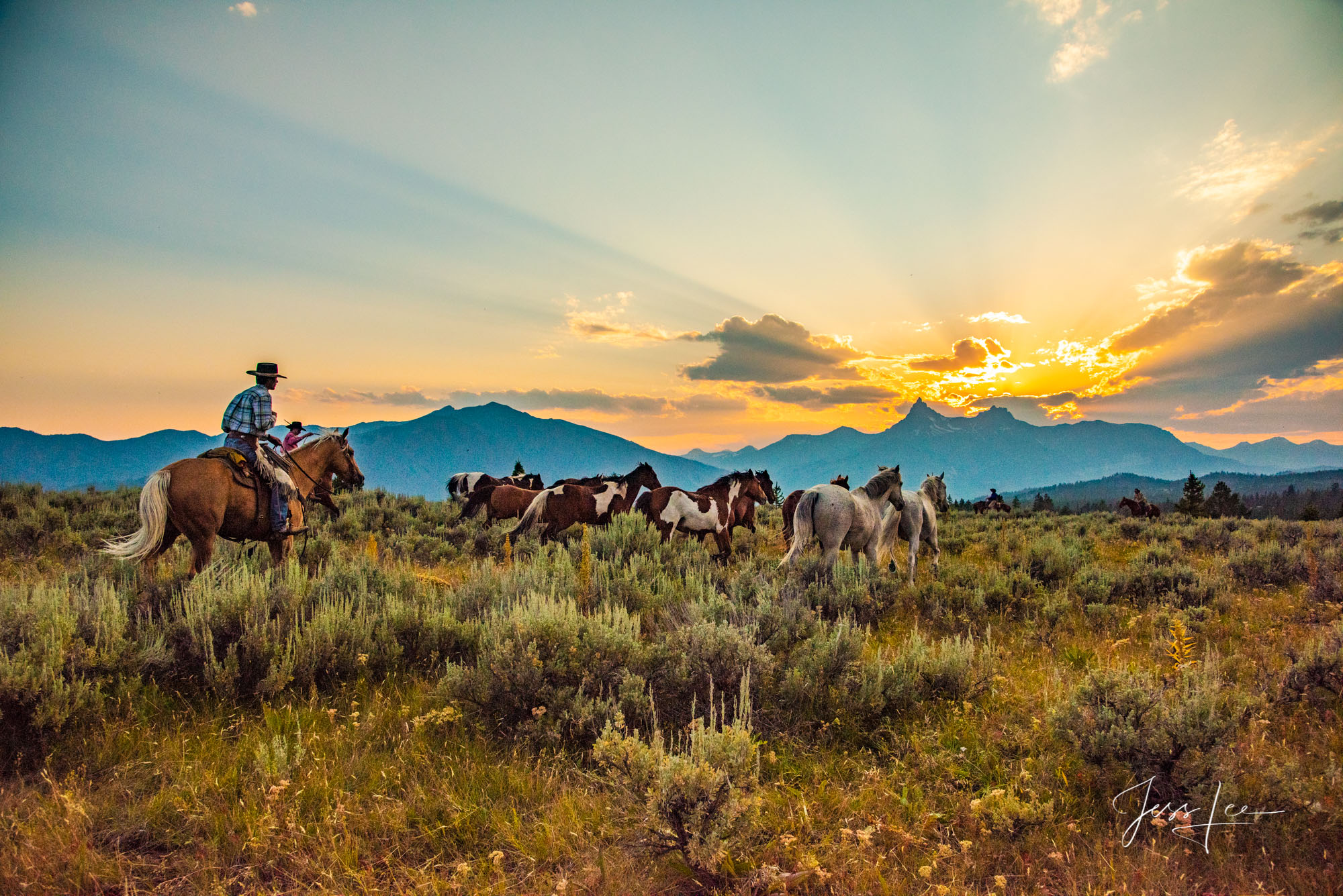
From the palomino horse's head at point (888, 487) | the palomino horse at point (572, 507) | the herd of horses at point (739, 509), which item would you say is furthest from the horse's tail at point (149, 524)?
the palomino horse's head at point (888, 487)

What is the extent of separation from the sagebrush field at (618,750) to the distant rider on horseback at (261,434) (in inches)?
67.4

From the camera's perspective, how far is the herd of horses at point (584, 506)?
7184mm

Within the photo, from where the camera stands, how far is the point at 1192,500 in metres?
40.7

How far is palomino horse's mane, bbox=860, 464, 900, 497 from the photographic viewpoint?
9.94 m

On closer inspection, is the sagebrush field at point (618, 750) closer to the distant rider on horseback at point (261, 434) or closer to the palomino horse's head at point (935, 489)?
the distant rider on horseback at point (261, 434)

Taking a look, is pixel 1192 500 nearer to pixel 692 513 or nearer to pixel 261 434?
pixel 692 513

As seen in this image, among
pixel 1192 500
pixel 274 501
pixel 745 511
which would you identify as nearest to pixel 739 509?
pixel 745 511

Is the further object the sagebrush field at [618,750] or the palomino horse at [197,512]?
the palomino horse at [197,512]

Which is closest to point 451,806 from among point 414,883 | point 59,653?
point 414,883

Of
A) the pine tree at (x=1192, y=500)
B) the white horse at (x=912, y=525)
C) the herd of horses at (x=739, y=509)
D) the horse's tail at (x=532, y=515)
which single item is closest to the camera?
the herd of horses at (x=739, y=509)

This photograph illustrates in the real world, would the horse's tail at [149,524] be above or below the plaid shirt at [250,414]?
below

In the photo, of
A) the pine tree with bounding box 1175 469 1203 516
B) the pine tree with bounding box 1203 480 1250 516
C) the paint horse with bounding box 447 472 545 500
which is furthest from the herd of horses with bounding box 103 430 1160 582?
the pine tree with bounding box 1203 480 1250 516

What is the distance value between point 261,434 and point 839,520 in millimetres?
8654

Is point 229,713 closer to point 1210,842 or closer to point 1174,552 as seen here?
point 1210,842
